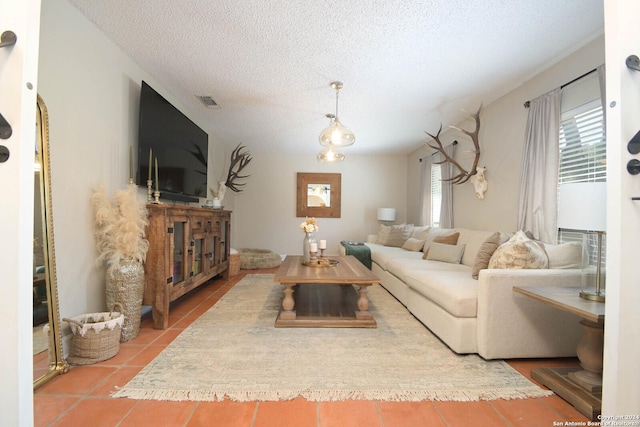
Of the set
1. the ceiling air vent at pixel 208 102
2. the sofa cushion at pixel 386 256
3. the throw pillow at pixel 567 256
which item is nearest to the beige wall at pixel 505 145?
the sofa cushion at pixel 386 256

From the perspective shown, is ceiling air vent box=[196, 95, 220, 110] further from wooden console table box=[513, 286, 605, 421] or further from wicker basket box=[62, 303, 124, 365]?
wooden console table box=[513, 286, 605, 421]

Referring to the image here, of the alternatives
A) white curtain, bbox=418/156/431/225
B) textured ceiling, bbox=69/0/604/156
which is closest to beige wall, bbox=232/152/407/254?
white curtain, bbox=418/156/431/225

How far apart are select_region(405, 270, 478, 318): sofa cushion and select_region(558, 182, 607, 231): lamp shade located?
2.52 ft

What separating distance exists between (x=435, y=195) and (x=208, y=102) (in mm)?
3894

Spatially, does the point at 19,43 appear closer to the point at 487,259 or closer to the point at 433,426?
the point at 433,426

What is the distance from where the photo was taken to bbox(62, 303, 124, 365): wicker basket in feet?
5.74

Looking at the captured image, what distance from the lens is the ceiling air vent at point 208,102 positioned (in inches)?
131

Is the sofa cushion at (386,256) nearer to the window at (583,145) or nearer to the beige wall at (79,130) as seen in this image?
the window at (583,145)

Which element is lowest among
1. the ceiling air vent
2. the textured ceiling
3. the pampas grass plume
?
the pampas grass plume

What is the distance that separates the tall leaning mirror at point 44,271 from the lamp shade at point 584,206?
286 cm

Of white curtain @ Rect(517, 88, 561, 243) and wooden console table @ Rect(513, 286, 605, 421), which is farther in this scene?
white curtain @ Rect(517, 88, 561, 243)

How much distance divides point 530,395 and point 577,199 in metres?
1.06

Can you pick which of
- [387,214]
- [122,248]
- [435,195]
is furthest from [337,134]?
[387,214]

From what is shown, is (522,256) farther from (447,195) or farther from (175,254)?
(175,254)
